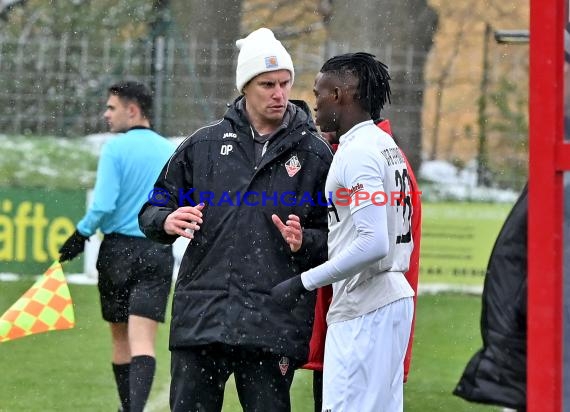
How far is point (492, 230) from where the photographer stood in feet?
39.8

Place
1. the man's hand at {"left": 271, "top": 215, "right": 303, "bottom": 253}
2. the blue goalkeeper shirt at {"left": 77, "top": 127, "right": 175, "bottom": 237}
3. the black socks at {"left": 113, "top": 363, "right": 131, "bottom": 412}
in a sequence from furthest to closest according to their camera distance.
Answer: the black socks at {"left": 113, "top": 363, "right": 131, "bottom": 412} < the blue goalkeeper shirt at {"left": 77, "top": 127, "right": 175, "bottom": 237} < the man's hand at {"left": 271, "top": 215, "right": 303, "bottom": 253}

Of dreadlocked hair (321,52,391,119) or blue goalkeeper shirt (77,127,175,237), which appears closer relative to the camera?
dreadlocked hair (321,52,391,119)

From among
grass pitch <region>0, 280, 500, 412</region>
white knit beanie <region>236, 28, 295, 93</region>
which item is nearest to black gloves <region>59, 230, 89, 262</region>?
grass pitch <region>0, 280, 500, 412</region>

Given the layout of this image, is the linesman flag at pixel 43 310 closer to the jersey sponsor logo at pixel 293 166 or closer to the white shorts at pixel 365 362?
the jersey sponsor logo at pixel 293 166

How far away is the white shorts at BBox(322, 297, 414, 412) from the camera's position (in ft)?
13.8

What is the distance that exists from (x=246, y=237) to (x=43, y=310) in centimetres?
242

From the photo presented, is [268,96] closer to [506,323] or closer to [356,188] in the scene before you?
[356,188]

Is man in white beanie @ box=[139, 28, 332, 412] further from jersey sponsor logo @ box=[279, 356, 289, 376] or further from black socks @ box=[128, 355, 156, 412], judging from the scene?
black socks @ box=[128, 355, 156, 412]

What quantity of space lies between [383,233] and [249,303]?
61cm

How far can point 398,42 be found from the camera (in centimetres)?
1569

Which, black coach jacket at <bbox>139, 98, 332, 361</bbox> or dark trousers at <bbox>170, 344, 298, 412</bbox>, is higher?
black coach jacket at <bbox>139, 98, 332, 361</bbox>

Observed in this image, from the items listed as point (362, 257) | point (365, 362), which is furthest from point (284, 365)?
point (362, 257)

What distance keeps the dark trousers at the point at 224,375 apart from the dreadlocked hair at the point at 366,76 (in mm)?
957

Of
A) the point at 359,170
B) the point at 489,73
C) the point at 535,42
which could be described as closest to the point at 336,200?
the point at 359,170
